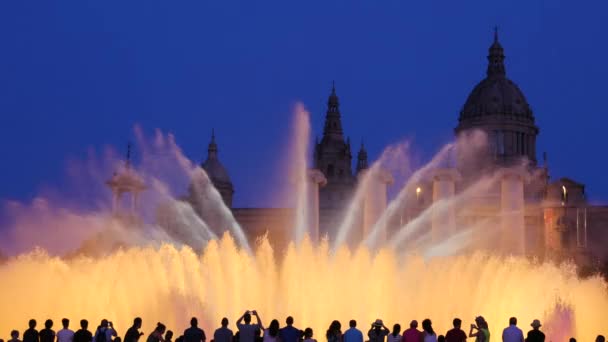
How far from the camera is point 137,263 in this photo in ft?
131

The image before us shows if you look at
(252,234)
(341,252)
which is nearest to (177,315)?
(341,252)

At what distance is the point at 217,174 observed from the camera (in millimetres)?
135375

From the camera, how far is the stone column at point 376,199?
62594mm

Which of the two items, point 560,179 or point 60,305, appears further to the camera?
point 560,179

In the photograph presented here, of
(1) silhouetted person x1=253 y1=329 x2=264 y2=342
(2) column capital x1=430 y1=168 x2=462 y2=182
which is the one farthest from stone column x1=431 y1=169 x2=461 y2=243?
(1) silhouetted person x1=253 y1=329 x2=264 y2=342

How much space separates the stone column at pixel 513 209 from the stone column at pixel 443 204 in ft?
9.78

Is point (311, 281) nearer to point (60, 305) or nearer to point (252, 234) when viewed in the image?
point (60, 305)

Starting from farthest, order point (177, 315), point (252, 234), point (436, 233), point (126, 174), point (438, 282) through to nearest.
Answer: point (252, 234) → point (126, 174) → point (436, 233) → point (438, 282) → point (177, 315)

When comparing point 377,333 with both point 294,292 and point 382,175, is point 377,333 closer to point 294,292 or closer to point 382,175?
point 294,292

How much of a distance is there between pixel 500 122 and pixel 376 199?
6151 cm

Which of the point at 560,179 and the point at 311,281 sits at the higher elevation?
the point at 560,179

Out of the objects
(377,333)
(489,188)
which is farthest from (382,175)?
(489,188)

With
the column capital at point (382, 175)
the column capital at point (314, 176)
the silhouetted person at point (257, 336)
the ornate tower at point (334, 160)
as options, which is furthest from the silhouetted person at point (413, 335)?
the ornate tower at point (334, 160)

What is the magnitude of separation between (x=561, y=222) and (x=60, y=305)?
67664mm
